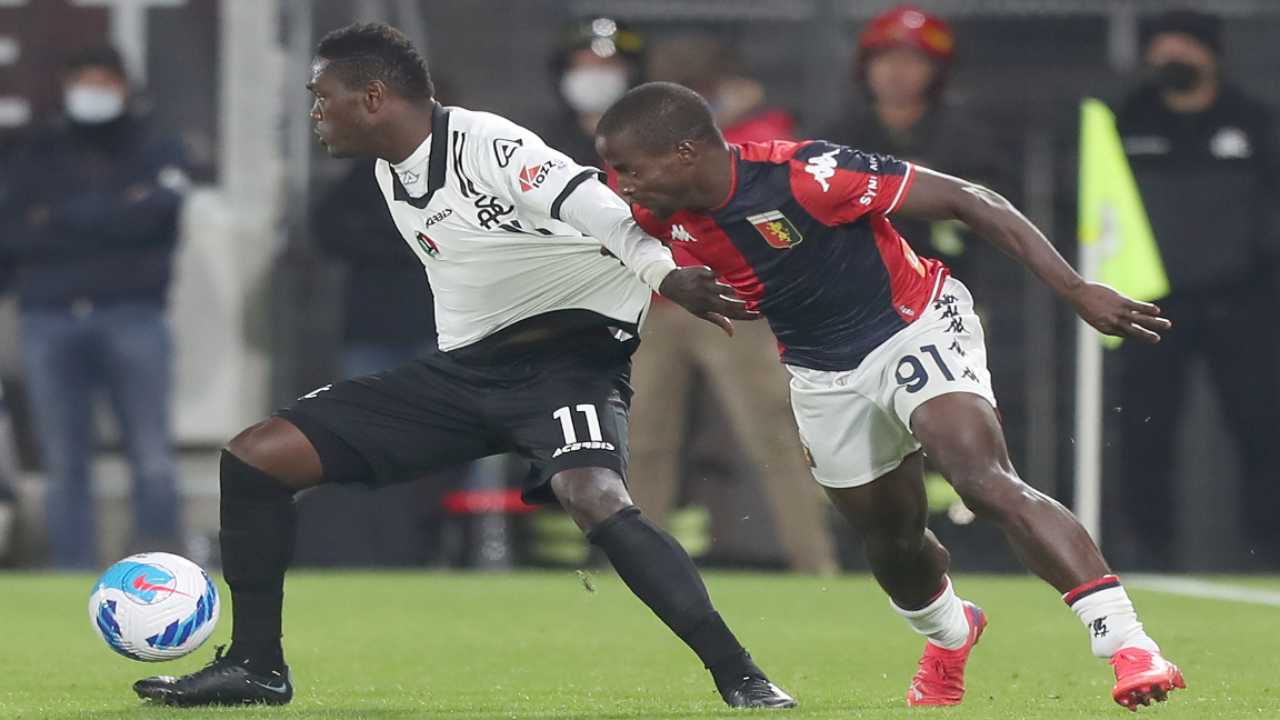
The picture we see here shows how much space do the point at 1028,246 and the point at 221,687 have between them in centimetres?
237

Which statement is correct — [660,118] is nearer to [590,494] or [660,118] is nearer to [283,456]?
[590,494]

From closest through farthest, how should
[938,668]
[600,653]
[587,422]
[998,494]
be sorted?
[998,494] → [587,422] → [938,668] → [600,653]

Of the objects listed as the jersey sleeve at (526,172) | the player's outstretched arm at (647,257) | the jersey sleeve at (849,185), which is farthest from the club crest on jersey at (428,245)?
the jersey sleeve at (849,185)

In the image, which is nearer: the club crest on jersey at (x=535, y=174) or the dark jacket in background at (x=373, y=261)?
the club crest on jersey at (x=535, y=174)

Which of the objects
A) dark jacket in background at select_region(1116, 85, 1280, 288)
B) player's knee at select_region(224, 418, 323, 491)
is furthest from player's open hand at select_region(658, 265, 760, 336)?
dark jacket in background at select_region(1116, 85, 1280, 288)

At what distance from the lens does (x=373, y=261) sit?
12.2 meters

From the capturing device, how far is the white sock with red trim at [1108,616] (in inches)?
219

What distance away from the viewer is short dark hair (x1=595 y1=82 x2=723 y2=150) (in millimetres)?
5922

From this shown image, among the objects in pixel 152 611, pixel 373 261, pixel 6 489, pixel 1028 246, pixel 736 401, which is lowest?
pixel 6 489

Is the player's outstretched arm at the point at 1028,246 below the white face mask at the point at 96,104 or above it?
above

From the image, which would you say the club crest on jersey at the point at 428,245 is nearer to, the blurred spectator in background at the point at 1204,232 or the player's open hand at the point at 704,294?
the player's open hand at the point at 704,294

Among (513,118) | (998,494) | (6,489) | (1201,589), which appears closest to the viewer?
(998,494)

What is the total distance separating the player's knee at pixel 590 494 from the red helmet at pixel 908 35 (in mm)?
5918

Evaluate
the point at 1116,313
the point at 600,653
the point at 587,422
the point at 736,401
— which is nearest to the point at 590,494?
the point at 587,422
